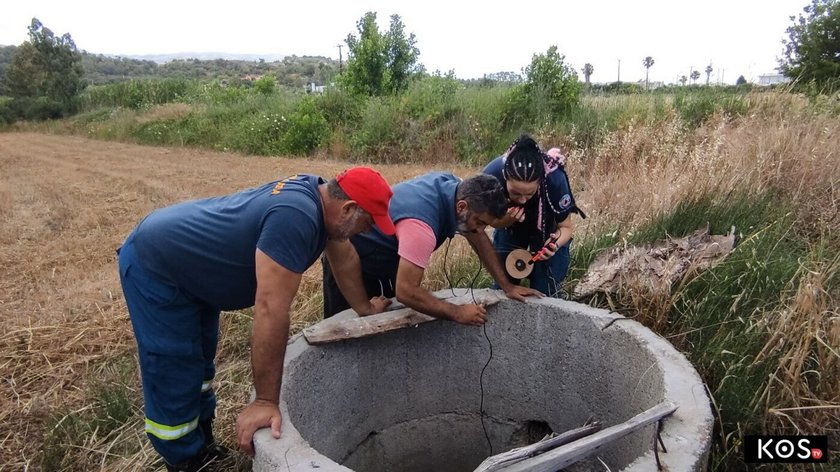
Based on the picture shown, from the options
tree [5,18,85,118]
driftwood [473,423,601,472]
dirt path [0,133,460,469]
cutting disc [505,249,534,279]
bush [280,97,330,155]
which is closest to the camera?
driftwood [473,423,601,472]

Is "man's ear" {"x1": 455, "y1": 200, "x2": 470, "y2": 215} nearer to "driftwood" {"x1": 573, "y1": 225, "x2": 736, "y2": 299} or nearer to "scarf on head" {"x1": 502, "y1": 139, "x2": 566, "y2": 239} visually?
"scarf on head" {"x1": 502, "y1": 139, "x2": 566, "y2": 239}

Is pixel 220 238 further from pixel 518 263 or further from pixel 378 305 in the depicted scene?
pixel 518 263

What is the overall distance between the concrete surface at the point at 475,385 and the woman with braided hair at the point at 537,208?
502 mm

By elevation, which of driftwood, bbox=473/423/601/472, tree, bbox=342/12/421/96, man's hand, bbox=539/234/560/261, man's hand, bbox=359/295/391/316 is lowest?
driftwood, bbox=473/423/601/472

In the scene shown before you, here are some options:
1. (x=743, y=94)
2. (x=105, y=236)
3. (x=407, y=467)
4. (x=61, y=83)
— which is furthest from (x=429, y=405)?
(x=61, y=83)

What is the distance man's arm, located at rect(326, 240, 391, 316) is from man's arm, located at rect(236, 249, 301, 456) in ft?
1.93

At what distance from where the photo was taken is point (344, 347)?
2.64 meters

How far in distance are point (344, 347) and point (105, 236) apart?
488 cm

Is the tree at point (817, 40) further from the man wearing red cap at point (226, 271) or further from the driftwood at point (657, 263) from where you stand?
the man wearing red cap at point (226, 271)

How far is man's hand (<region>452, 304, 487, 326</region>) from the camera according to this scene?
274 cm

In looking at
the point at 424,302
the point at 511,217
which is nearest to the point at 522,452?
the point at 424,302

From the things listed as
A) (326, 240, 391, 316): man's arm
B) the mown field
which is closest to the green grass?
the mown field

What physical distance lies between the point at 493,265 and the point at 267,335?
4.44ft

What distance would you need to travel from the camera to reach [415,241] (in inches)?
99.3
